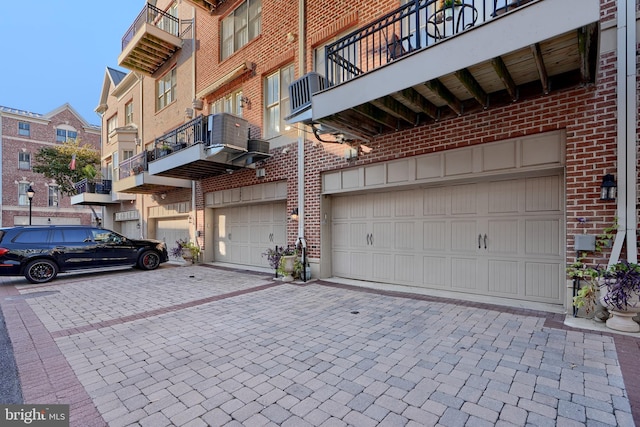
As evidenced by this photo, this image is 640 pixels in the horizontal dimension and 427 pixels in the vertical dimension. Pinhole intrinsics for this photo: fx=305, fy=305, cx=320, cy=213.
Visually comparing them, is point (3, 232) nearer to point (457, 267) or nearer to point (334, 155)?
point (334, 155)

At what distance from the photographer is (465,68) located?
3818 millimetres

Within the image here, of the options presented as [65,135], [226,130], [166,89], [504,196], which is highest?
[65,135]

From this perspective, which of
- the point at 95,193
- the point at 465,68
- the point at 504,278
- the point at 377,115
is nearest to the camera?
the point at 465,68

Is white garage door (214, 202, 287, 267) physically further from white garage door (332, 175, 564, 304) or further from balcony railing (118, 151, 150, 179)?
balcony railing (118, 151, 150, 179)

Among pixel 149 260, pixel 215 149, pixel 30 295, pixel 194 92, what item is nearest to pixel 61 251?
pixel 30 295

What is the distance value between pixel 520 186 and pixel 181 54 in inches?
525

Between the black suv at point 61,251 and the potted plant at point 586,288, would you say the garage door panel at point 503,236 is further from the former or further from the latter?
the black suv at point 61,251

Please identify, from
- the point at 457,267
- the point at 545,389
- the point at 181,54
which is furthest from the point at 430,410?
the point at 181,54

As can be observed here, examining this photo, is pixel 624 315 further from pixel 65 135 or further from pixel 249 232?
pixel 65 135

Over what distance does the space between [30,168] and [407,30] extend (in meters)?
32.7

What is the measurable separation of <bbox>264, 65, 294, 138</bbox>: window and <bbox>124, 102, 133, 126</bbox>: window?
39.9 ft

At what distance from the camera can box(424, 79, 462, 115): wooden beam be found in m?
4.45

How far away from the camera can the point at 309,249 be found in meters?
7.68

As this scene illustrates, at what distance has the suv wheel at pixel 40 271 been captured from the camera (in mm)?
8008
